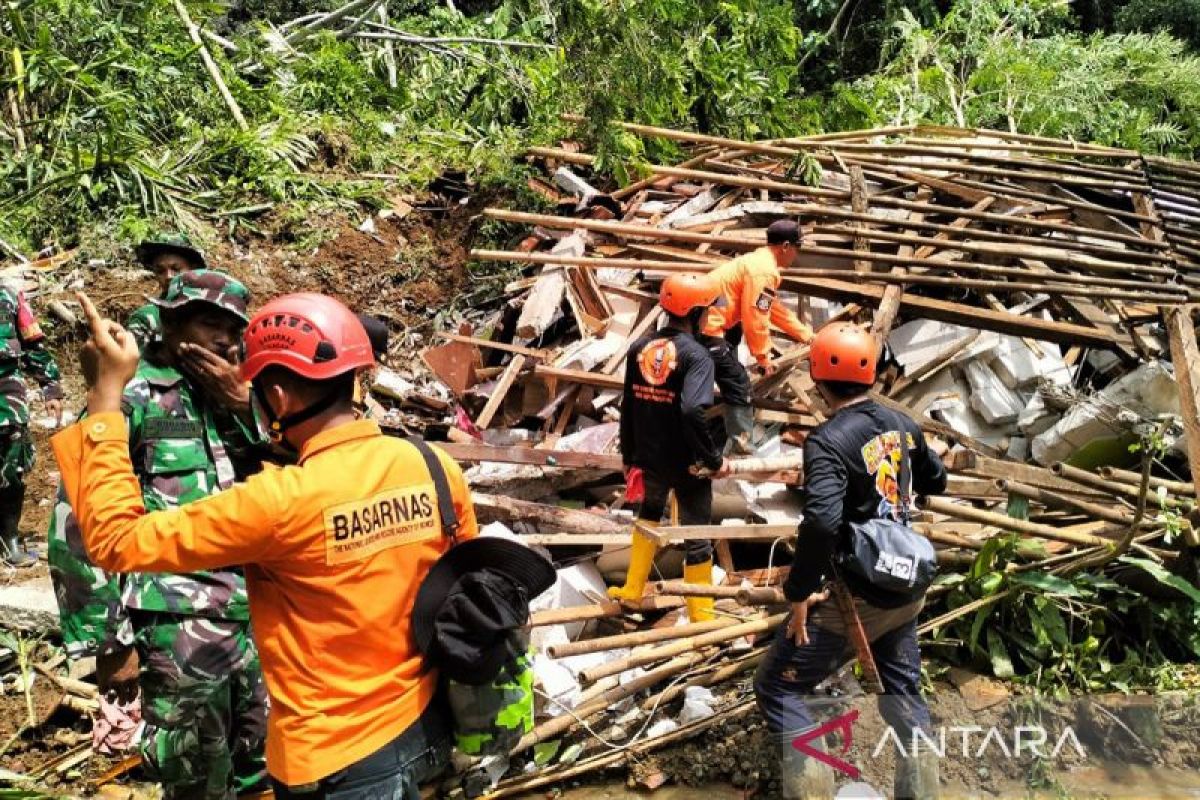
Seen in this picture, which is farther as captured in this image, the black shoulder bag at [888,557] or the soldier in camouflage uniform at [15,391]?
the soldier in camouflage uniform at [15,391]

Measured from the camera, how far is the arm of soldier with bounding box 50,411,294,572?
7.07 feet

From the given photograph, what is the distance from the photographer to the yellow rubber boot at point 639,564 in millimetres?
5293

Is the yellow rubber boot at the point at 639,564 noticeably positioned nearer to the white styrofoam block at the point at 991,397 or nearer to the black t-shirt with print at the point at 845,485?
the black t-shirt with print at the point at 845,485

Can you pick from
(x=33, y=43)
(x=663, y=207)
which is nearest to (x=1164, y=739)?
(x=663, y=207)

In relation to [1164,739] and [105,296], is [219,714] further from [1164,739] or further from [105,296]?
[105,296]

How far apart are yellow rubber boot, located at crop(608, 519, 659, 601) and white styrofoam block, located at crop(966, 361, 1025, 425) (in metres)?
2.73

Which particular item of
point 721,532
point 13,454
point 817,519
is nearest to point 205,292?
point 817,519

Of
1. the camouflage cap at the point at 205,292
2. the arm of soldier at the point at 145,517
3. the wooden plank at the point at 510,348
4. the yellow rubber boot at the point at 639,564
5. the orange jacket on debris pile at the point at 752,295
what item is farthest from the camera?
the wooden plank at the point at 510,348

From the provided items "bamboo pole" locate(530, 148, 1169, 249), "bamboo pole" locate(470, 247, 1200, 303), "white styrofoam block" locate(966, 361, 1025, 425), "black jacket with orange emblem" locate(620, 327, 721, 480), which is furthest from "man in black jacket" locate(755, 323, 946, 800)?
"bamboo pole" locate(530, 148, 1169, 249)

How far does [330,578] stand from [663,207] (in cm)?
679

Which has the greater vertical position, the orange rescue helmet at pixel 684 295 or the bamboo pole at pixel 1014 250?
the orange rescue helmet at pixel 684 295

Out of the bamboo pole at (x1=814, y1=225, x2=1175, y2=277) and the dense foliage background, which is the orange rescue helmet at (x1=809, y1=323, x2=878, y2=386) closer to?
the bamboo pole at (x1=814, y1=225, x2=1175, y2=277)

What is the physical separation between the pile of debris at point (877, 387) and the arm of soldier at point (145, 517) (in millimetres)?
2429

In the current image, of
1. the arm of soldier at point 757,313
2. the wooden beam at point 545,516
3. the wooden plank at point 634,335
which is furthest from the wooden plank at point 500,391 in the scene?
the arm of soldier at point 757,313
